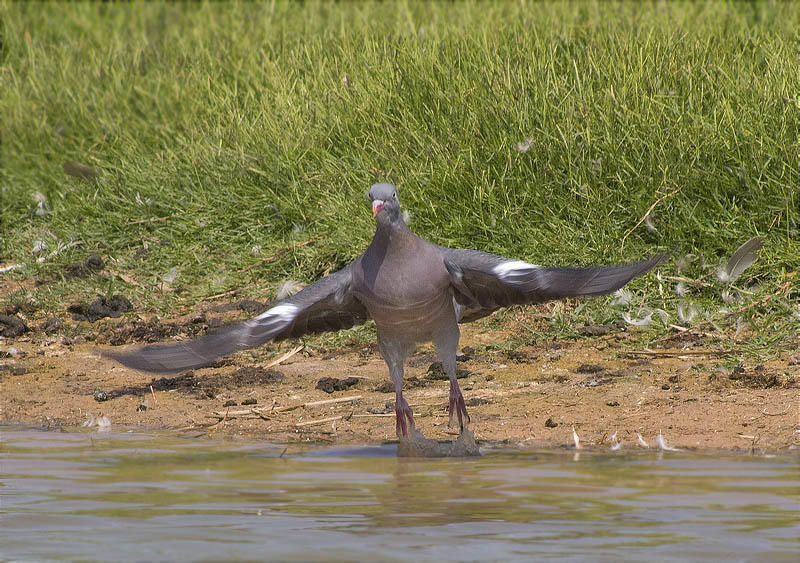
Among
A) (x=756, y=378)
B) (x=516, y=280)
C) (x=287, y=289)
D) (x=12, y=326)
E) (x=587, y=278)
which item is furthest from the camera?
(x=12, y=326)

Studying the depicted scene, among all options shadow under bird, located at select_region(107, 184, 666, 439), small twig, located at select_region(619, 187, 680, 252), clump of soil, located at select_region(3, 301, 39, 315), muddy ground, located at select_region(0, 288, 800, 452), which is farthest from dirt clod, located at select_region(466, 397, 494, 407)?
clump of soil, located at select_region(3, 301, 39, 315)

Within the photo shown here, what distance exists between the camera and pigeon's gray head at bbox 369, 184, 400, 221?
5.21 metres

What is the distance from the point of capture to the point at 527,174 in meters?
7.46

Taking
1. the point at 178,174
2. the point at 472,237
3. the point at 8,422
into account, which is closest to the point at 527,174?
the point at 472,237

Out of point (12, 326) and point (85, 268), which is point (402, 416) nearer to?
point (12, 326)

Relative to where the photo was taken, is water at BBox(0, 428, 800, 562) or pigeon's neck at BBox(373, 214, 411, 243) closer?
water at BBox(0, 428, 800, 562)

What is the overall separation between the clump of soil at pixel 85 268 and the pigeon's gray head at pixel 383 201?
3.97 metres

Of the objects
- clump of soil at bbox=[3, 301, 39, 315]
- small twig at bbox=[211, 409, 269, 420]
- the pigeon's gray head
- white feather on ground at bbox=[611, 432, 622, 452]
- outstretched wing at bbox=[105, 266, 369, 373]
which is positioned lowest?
small twig at bbox=[211, 409, 269, 420]

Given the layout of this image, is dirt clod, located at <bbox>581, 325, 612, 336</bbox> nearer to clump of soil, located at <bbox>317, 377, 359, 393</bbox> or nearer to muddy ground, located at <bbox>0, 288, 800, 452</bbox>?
muddy ground, located at <bbox>0, 288, 800, 452</bbox>

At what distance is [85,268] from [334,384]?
3.02 meters

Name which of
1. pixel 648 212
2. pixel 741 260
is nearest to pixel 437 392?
pixel 648 212

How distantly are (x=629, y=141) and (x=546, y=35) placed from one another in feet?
5.97

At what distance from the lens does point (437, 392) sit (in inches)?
247

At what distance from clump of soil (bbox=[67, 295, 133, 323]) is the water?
2432mm
